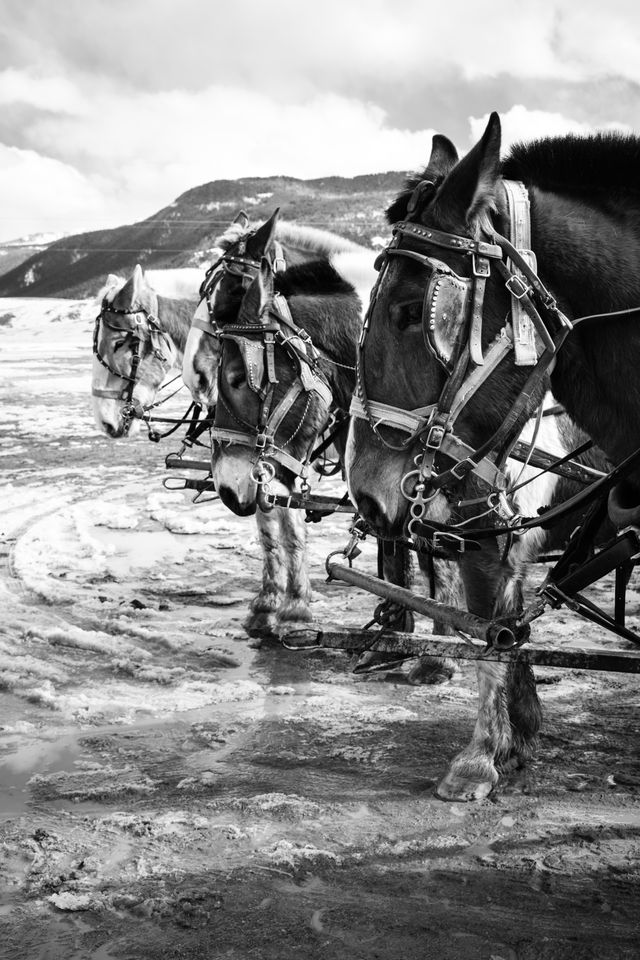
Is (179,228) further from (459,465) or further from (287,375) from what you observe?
(459,465)

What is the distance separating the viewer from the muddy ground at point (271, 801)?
2824 millimetres

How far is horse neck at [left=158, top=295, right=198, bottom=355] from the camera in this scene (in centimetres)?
768

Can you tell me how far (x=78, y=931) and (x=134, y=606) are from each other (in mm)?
4107

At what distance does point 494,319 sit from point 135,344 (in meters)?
5.72

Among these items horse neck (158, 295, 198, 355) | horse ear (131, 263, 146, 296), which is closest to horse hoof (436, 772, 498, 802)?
horse neck (158, 295, 198, 355)

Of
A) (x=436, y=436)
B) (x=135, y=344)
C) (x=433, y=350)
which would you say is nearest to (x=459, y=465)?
(x=436, y=436)

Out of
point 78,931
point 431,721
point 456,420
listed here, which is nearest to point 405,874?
point 78,931

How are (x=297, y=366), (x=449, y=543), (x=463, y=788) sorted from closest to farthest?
1. (x=449, y=543)
2. (x=463, y=788)
3. (x=297, y=366)

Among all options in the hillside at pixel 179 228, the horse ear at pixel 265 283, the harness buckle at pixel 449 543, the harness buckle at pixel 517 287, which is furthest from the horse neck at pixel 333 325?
the hillside at pixel 179 228

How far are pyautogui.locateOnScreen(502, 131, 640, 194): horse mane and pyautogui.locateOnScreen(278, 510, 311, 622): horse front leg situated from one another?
4.08 m

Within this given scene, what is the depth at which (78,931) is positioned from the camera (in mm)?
2828

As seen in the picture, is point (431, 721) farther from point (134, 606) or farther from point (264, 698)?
point (134, 606)

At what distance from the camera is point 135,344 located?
25.1 feet

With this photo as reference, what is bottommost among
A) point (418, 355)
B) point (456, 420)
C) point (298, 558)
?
point (298, 558)
